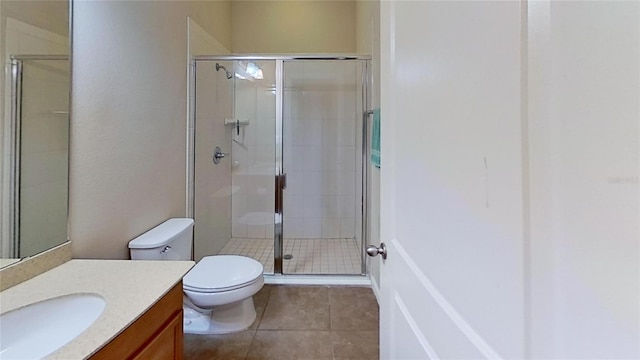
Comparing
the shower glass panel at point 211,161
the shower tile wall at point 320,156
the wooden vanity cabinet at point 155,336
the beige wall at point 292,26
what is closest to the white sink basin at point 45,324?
the wooden vanity cabinet at point 155,336

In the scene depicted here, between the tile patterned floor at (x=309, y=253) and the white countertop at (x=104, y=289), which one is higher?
the white countertop at (x=104, y=289)

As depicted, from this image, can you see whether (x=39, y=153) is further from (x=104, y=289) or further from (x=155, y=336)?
(x=155, y=336)

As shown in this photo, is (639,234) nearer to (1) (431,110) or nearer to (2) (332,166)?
(1) (431,110)

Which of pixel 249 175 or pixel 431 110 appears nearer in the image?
pixel 431 110

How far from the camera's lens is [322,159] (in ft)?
12.3

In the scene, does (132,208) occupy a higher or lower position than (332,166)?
lower

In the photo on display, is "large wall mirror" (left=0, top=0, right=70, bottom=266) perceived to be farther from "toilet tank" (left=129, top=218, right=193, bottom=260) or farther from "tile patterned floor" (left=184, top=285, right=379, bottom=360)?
"tile patterned floor" (left=184, top=285, right=379, bottom=360)

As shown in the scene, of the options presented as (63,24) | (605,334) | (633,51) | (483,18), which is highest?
(63,24)

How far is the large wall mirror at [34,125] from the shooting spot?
1112 mm

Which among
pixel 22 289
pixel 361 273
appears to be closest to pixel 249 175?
pixel 361 273

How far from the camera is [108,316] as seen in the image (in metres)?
0.88

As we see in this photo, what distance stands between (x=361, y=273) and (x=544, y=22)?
8.71 feet

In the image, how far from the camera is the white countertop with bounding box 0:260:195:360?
0.79 m

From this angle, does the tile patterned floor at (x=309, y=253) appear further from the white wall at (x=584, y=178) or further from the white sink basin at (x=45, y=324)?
the white wall at (x=584, y=178)
